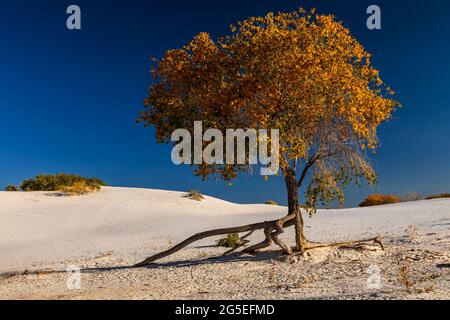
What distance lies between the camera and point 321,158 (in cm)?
1284

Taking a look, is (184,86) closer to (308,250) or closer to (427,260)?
(308,250)

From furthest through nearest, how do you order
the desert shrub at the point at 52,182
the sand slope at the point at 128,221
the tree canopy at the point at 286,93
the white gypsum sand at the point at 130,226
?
the desert shrub at the point at 52,182 < the sand slope at the point at 128,221 < the white gypsum sand at the point at 130,226 < the tree canopy at the point at 286,93

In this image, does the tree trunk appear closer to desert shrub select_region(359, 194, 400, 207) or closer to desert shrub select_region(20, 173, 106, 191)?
desert shrub select_region(20, 173, 106, 191)

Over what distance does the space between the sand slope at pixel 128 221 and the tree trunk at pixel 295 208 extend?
5037 mm

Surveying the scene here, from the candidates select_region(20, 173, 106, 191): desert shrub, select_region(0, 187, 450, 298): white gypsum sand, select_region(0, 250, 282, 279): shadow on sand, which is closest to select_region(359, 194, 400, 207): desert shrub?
select_region(0, 187, 450, 298): white gypsum sand

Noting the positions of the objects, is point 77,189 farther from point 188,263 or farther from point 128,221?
point 188,263

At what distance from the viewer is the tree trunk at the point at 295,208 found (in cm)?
1284

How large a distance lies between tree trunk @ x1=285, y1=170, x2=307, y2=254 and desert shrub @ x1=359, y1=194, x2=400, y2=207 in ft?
108

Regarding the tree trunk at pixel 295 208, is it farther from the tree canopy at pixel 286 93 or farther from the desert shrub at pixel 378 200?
the desert shrub at pixel 378 200

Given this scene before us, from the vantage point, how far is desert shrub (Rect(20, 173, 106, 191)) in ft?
120

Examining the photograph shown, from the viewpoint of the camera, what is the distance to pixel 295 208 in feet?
43.7

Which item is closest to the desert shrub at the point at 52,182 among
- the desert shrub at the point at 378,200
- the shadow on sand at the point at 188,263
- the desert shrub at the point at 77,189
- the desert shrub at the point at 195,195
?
the desert shrub at the point at 77,189

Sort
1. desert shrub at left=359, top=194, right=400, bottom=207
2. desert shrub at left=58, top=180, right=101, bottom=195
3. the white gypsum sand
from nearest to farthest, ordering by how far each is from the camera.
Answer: the white gypsum sand, desert shrub at left=58, top=180, right=101, bottom=195, desert shrub at left=359, top=194, right=400, bottom=207
